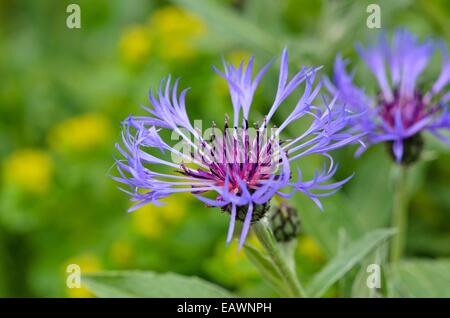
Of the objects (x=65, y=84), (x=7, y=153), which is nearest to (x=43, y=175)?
(x=7, y=153)

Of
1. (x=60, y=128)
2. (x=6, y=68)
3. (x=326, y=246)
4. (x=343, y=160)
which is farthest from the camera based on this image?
(x=6, y=68)

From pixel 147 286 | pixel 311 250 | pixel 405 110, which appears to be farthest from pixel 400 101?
pixel 147 286

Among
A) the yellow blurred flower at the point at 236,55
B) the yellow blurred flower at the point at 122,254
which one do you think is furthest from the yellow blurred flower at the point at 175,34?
the yellow blurred flower at the point at 122,254

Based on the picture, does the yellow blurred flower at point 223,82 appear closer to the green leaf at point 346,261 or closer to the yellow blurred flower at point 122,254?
the yellow blurred flower at point 122,254

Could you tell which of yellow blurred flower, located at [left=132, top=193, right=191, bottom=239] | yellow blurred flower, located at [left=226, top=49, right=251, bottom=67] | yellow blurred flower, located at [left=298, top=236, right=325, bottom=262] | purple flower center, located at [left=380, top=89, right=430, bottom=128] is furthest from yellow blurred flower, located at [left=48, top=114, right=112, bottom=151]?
purple flower center, located at [left=380, top=89, right=430, bottom=128]

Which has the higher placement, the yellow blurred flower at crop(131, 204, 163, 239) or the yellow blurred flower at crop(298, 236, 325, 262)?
the yellow blurred flower at crop(131, 204, 163, 239)

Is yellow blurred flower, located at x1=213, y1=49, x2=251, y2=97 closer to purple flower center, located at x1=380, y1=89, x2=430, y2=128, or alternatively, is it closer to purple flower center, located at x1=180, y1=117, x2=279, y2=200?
purple flower center, located at x1=380, y1=89, x2=430, y2=128

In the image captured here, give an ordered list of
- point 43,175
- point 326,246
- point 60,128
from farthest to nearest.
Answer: point 60,128, point 43,175, point 326,246
